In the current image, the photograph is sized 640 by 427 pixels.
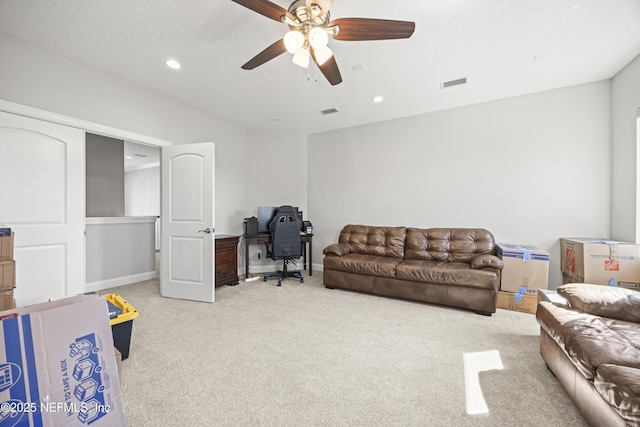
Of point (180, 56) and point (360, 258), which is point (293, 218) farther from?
point (180, 56)

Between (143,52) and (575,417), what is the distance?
178 inches

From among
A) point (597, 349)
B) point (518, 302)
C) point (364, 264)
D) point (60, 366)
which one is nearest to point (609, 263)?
point (518, 302)

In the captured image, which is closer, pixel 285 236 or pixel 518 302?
pixel 518 302

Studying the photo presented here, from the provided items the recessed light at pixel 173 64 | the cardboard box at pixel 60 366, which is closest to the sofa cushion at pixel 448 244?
the cardboard box at pixel 60 366

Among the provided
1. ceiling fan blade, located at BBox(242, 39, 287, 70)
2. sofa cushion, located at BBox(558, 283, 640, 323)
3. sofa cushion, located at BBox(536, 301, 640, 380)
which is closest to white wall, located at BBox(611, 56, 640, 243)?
sofa cushion, located at BBox(558, 283, 640, 323)

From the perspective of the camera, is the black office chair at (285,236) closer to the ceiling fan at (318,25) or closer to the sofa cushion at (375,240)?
the sofa cushion at (375,240)

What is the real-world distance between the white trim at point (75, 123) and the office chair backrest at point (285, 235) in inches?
78.4

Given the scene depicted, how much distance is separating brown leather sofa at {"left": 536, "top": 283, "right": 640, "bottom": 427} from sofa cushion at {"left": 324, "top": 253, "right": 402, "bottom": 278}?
1.73 m

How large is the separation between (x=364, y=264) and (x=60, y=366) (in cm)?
313

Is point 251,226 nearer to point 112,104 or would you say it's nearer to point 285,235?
point 285,235

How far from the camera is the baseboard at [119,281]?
370 centimetres

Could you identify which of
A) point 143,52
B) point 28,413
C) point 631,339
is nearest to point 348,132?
point 143,52

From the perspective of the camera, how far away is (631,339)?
1446 millimetres

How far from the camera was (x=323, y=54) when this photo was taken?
203cm
